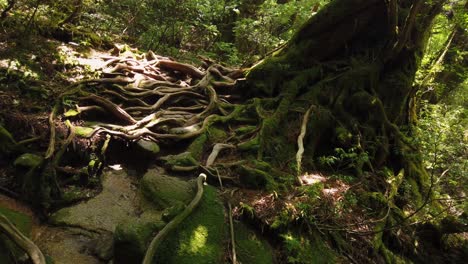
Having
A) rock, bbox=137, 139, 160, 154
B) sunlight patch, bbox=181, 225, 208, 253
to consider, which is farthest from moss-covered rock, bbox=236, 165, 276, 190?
rock, bbox=137, 139, 160, 154

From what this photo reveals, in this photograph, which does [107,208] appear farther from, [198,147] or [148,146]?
[198,147]

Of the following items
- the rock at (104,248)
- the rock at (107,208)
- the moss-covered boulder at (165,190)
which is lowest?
the rock at (107,208)

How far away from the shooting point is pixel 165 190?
409 centimetres

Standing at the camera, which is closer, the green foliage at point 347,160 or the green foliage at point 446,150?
the green foliage at point 347,160

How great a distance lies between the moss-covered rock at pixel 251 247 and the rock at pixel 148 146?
6.12ft

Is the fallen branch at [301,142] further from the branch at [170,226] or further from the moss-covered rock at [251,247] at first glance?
the branch at [170,226]

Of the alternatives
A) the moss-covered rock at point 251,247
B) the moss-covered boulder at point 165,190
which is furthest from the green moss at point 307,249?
the moss-covered boulder at point 165,190

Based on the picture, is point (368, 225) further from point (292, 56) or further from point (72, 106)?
point (72, 106)

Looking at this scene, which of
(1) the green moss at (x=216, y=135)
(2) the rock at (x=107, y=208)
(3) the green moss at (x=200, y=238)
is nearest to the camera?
Result: (3) the green moss at (x=200, y=238)

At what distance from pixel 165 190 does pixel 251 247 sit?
3.91 feet

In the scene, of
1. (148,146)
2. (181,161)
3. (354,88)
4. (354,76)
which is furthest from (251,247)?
(354,76)

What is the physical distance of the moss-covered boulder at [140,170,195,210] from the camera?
3.98 meters

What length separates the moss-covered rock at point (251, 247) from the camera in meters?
3.65

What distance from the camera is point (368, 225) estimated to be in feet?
15.3
